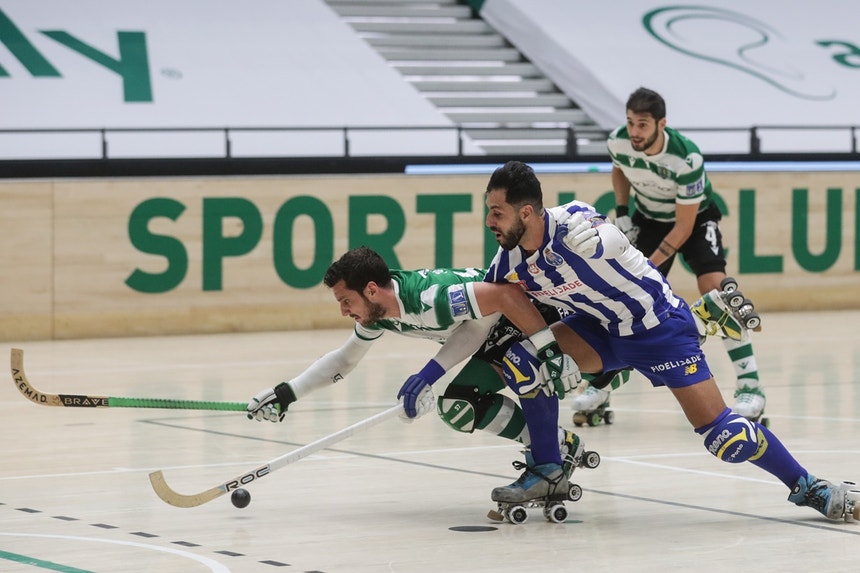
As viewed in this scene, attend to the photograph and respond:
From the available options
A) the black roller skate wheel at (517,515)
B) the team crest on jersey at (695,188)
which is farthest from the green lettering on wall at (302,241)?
the black roller skate wheel at (517,515)

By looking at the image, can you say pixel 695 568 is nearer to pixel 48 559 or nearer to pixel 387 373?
pixel 48 559

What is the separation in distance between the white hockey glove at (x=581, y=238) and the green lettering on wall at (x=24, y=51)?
13189mm

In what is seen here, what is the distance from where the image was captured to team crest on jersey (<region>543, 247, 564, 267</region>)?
6.11 metres

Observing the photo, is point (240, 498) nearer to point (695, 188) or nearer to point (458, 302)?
point (458, 302)

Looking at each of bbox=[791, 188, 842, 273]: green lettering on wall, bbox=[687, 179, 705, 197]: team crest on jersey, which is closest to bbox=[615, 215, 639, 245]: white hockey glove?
bbox=[687, 179, 705, 197]: team crest on jersey

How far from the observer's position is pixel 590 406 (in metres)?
A: 9.26

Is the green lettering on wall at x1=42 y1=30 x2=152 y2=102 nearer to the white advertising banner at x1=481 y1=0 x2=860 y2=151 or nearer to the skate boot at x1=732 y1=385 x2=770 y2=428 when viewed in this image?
the white advertising banner at x1=481 y1=0 x2=860 y2=151

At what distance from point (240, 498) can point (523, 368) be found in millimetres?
1240

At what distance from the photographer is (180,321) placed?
611 inches

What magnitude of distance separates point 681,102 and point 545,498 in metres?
15.9

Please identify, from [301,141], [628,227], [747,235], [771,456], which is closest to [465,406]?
[771,456]

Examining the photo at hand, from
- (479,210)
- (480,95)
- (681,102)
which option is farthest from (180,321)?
(681,102)

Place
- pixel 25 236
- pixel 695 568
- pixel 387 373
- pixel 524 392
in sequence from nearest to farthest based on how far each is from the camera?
pixel 695 568, pixel 524 392, pixel 387 373, pixel 25 236

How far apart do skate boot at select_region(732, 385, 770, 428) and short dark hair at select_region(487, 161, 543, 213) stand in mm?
3276
